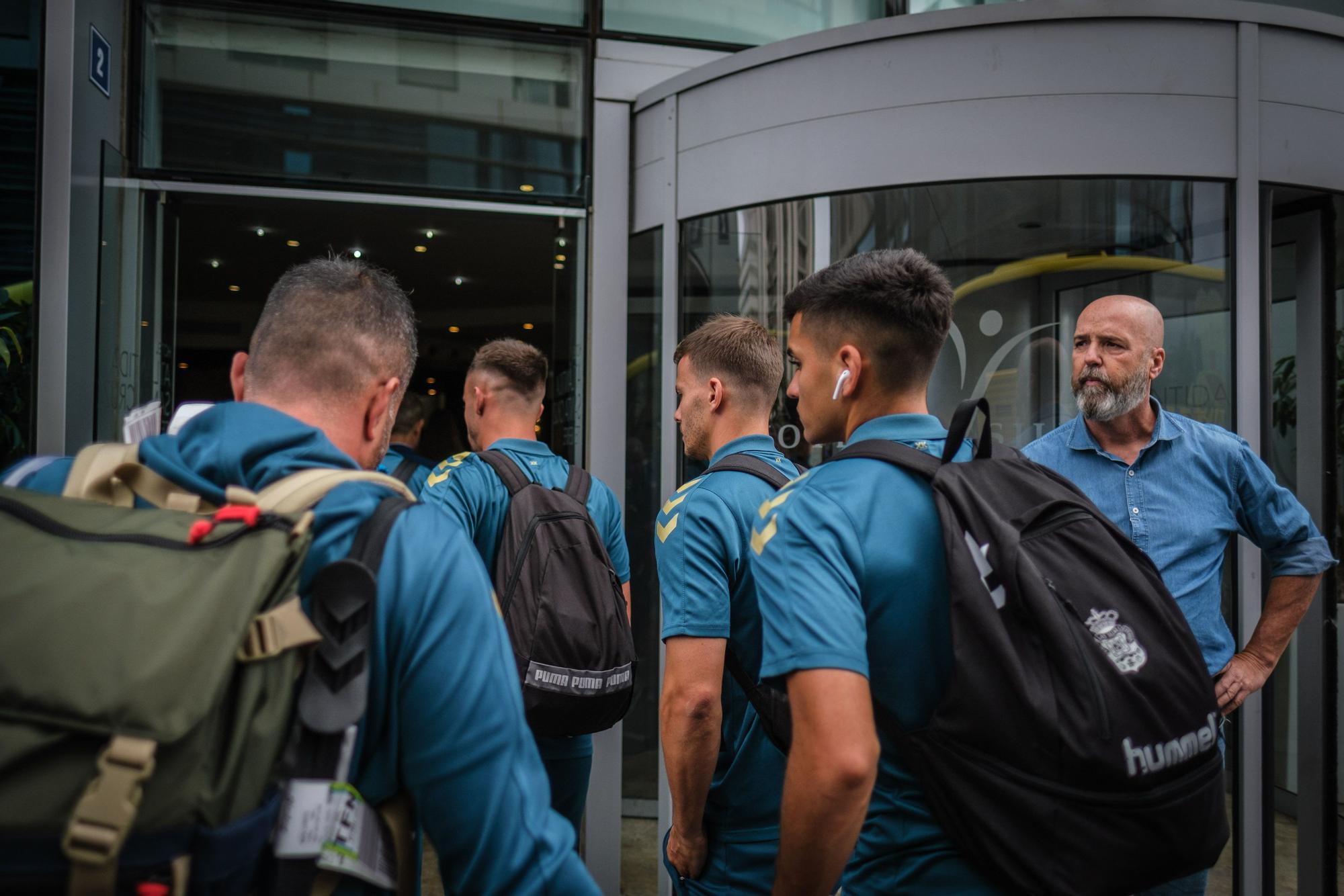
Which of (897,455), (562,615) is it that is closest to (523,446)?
(562,615)

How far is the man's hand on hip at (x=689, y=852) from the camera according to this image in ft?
7.41

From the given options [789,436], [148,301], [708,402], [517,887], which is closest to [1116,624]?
[517,887]

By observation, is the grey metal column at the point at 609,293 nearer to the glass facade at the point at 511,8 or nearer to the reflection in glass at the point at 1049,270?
the glass facade at the point at 511,8

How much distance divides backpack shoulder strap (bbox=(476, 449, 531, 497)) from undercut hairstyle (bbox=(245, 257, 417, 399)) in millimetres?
1804

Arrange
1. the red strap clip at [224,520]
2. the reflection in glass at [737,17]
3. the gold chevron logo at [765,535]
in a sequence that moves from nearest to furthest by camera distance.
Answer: the red strap clip at [224,520]
the gold chevron logo at [765,535]
the reflection in glass at [737,17]

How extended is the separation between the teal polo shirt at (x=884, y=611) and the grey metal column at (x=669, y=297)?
272 centimetres

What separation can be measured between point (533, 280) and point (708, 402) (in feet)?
11.1

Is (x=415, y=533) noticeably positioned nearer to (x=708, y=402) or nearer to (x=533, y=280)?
(x=708, y=402)

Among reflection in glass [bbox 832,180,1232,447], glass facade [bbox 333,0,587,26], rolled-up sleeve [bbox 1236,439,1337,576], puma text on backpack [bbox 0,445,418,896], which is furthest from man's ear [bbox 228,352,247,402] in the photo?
glass facade [bbox 333,0,587,26]

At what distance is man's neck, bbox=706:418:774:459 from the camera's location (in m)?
2.74

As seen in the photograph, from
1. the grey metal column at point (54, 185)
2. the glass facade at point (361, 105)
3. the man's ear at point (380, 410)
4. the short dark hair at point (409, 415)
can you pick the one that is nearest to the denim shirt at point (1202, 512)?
the man's ear at point (380, 410)

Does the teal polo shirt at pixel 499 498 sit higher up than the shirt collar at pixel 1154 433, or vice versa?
the shirt collar at pixel 1154 433

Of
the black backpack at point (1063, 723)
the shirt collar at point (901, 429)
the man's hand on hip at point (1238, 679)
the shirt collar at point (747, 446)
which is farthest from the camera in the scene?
the man's hand on hip at point (1238, 679)

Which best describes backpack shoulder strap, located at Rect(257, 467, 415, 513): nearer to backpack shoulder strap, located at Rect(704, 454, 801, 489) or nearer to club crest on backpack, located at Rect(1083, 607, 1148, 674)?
club crest on backpack, located at Rect(1083, 607, 1148, 674)
